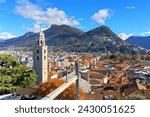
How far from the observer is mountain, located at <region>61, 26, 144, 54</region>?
61891 millimetres

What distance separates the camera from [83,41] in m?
69.7

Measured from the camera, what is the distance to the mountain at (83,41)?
61.4 meters

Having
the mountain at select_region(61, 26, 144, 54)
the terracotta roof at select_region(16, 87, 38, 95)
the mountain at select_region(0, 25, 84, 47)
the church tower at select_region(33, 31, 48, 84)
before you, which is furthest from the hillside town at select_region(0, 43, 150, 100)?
the mountain at select_region(0, 25, 84, 47)

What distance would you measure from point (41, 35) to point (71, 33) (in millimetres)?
60854

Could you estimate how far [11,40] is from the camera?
2830 inches

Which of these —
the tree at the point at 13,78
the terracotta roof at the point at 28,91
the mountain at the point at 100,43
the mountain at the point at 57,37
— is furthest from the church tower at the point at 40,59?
the mountain at the point at 100,43

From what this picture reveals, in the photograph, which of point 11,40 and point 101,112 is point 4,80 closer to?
point 101,112

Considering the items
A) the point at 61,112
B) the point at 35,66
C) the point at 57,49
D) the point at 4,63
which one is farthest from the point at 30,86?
the point at 57,49

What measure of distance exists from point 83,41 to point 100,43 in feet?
17.2

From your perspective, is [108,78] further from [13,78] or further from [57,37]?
[57,37]

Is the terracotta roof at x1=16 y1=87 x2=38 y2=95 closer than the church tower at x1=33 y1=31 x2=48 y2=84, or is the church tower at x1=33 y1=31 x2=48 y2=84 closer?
the terracotta roof at x1=16 y1=87 x2=38 y2=95

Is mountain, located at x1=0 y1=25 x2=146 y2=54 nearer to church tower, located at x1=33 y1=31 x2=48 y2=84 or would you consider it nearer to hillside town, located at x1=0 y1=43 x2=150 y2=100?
hillside town, located at x1=0 y1=43 x2=150 y2=100

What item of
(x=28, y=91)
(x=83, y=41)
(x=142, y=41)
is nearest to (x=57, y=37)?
(x=83, y=41)

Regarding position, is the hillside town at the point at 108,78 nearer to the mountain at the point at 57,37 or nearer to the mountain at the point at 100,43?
the mountain at the point at 100,43
